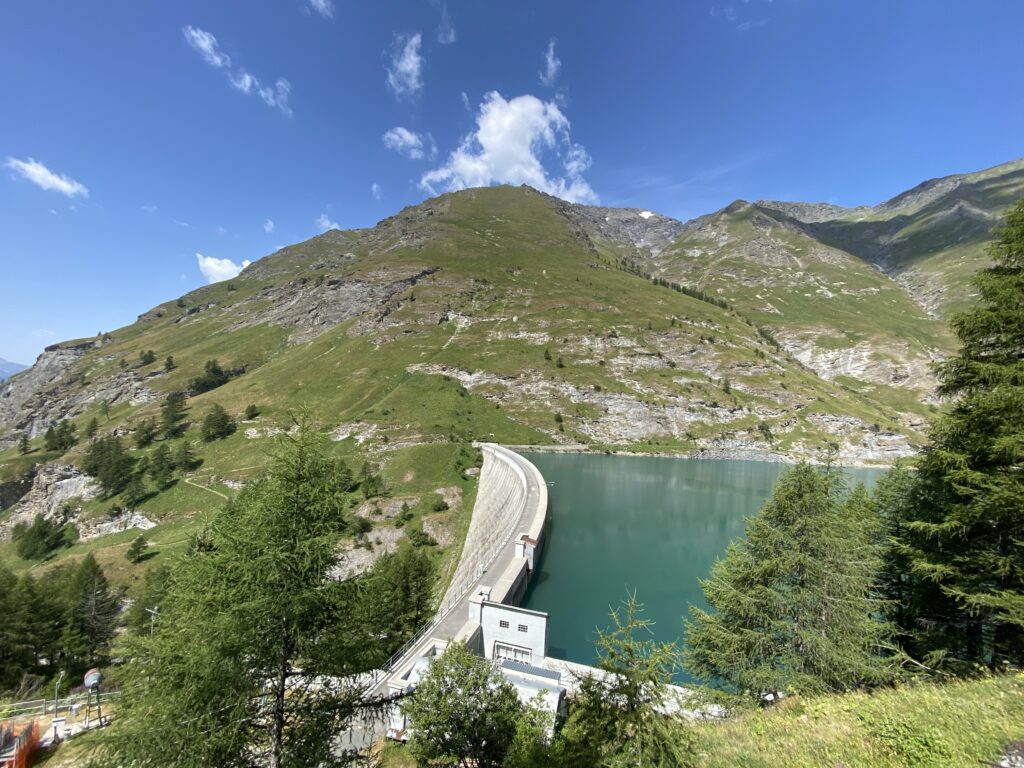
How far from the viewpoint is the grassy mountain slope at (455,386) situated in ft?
290

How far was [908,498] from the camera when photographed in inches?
704

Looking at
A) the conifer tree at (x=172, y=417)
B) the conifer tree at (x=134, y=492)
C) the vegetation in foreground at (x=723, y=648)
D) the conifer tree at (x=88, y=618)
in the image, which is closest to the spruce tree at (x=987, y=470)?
the vegetation in foreground at (x=723, y=648)

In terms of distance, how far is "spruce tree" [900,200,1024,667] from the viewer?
34.3 ft

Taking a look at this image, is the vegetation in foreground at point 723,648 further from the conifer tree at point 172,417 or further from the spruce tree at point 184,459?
the conifer tree at point 172,417

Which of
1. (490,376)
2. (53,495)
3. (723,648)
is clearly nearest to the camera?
(723,648)

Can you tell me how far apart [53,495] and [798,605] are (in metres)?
134

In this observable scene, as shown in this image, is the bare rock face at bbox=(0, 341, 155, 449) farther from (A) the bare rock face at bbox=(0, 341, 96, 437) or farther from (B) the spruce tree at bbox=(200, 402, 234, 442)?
(B) the spruce tree at bbox=(200, 402, 234, 442)

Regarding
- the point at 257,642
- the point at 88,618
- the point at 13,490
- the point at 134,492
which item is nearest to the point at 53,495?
the point at 13,490

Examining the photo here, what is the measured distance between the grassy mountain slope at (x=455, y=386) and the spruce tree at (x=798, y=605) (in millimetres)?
48462

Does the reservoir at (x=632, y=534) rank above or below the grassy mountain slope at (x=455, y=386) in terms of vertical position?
below

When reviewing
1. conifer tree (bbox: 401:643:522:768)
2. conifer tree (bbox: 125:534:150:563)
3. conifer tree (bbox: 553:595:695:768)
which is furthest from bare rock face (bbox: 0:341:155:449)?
conifer tree (bbox: 553:595:695:768)

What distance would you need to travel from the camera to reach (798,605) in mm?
15414

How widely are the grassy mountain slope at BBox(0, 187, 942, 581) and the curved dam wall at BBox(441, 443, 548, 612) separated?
5918mm

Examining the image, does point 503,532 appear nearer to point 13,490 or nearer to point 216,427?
point 216,427
